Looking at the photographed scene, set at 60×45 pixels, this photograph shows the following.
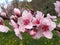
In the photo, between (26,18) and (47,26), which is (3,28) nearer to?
(26,18)

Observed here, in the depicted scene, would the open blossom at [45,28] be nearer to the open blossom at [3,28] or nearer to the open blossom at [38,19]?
the open blossom at [38,19]

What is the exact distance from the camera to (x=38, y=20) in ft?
6.09

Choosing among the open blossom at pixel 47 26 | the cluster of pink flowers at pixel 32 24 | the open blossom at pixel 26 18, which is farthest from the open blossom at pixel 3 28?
the open blossom at pixel 47 26

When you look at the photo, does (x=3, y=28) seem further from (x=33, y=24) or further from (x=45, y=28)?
(x=45, y=28)

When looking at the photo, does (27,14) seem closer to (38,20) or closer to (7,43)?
(38,20)

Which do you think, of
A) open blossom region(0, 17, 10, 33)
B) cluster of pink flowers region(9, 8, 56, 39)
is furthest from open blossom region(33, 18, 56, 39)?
open blossom region(0, 17, 10, 33)

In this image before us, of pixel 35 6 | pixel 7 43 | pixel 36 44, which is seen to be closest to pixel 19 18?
pixel 36 44

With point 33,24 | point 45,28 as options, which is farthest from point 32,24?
point 45,28

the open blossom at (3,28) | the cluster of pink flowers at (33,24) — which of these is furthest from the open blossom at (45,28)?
the open blossom at (3,28)

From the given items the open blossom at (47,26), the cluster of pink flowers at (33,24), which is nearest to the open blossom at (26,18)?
the cluster of pink flowers at (33,24)

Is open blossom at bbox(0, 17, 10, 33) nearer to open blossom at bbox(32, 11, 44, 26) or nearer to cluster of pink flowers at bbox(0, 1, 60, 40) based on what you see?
cluster of pink flowers at bbox(0, 1, 60, 40)

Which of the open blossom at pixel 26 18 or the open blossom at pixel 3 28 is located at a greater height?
the open blossom at pixel 26 18

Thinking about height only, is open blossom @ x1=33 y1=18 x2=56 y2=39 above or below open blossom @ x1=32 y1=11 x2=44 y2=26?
below

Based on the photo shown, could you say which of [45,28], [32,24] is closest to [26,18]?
[32,24]
